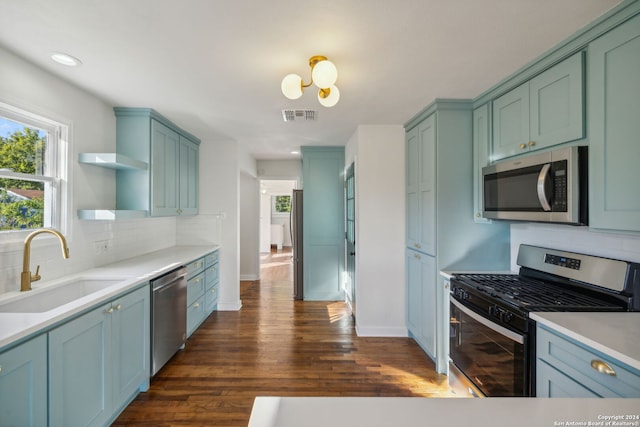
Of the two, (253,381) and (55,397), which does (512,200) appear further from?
(55,397)

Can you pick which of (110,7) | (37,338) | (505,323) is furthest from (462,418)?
(110,7)

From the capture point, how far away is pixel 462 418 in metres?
0.56

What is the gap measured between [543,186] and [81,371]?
2809 mm

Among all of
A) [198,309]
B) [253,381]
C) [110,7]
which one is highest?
[110,7]

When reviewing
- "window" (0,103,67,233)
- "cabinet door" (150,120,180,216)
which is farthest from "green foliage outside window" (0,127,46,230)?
"cabinet door" (150,120,180,216)

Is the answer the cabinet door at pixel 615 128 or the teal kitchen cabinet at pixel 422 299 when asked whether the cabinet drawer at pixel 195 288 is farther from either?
the cabinet door at pixel 615 128

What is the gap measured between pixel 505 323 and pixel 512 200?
0.85 meters

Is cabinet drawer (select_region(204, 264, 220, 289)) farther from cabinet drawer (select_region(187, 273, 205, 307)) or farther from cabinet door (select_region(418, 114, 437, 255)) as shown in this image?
cabinet door (select_region(418, 114, 437, 255))

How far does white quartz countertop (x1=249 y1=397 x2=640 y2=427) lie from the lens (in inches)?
21.6

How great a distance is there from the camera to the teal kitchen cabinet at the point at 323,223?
14.2 feet

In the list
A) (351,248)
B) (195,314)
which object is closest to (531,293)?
(351,248)

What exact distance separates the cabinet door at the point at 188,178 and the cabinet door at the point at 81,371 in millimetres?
1926

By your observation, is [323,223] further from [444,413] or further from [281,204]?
[281,204]

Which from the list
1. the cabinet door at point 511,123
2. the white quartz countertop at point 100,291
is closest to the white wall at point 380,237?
the cabinet door at point 511,123
